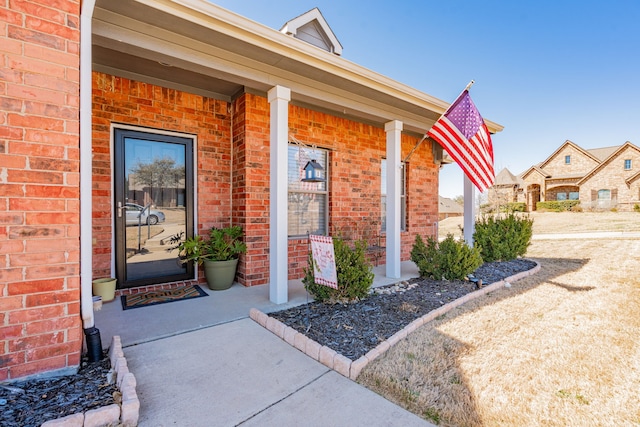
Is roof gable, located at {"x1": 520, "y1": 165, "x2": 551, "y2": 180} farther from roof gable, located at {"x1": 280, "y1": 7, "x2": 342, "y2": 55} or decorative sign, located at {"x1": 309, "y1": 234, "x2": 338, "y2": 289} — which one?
decorative sign, located at {"x1": 309, "y1": 234, "x2": 338, "y2": 289}

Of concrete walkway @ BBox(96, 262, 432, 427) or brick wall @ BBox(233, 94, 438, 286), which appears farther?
brick wall @ BBox(233, 94, 438, 286)

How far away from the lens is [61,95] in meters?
2.05

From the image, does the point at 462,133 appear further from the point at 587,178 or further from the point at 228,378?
the point at 587,178

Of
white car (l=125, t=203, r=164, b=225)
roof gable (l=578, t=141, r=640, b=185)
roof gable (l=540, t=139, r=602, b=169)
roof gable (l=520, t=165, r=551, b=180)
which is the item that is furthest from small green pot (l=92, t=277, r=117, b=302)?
roof gable (l=540, t=139, r=602, b=169)

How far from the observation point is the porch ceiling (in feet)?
8.82

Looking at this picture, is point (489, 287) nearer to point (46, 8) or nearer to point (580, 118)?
point (46, 8)

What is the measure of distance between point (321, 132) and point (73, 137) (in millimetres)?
3891

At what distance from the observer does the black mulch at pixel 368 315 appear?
2.73m

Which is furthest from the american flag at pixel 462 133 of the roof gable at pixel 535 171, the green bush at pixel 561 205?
the roof gable at pixel 535 171

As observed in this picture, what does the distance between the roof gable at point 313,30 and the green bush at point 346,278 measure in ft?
15.8

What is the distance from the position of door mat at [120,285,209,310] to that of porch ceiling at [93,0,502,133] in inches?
110

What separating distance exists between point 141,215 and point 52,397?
2789mm

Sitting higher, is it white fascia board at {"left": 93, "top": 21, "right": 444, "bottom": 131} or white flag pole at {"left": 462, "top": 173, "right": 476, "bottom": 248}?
white fascia board at {"left": 93, "top": 21, "right": 444, "bottom": 131}

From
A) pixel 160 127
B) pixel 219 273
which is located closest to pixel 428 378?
pixel 219 273
